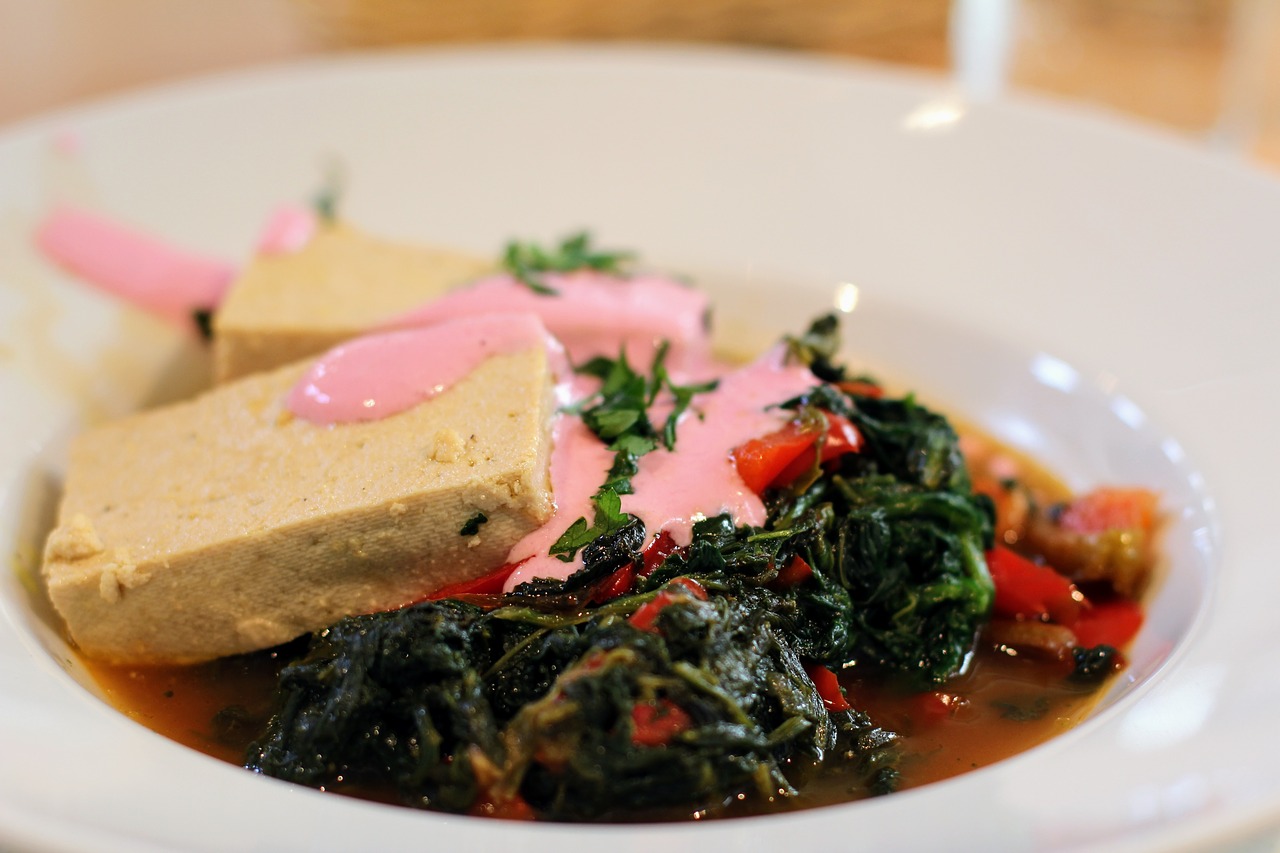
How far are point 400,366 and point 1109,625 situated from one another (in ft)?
6.17

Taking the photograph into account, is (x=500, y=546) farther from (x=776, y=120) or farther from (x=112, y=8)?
(x=112, y=8)

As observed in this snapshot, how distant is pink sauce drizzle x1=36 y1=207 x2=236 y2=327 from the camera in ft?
12.2

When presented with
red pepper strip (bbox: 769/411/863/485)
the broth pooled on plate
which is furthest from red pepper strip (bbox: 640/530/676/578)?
red pepper strip (bbox: 769/411/863/485)

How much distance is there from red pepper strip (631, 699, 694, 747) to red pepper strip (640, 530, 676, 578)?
38 cm

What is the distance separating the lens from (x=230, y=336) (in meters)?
3.37

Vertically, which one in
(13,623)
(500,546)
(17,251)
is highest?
(17,251)

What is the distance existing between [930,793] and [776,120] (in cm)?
299

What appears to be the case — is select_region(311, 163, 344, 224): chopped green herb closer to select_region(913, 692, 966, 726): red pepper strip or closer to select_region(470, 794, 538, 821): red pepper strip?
select_region(470, 794, 538, 821): red pepper strip

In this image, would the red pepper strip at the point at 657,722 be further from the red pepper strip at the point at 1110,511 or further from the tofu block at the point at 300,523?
the red pepper strip at the point at 1110,511

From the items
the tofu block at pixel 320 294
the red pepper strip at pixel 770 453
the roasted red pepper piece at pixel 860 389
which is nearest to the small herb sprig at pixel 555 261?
the tofu block at pixel 320 294

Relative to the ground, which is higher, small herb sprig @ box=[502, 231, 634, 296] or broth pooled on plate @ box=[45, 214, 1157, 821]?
small herb sprig @ box=[502, 231, 634, 296]

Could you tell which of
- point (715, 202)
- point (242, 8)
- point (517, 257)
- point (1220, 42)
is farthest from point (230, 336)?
point (1220, 42)

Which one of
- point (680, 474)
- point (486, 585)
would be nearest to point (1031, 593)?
point (680, 474)

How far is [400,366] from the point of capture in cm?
284
